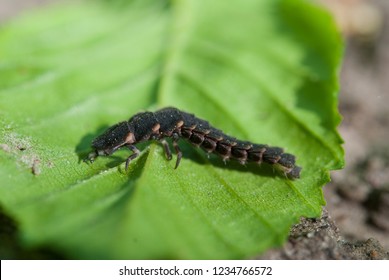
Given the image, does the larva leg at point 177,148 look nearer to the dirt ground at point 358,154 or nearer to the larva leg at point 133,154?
the larva leg at point 133,154

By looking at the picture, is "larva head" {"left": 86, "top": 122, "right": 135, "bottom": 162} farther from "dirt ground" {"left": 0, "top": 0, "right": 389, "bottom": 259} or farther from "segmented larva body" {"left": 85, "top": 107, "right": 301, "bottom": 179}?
"dirt ground" {"left": 0, "top": 0, "right": 389, "bottom": 259}

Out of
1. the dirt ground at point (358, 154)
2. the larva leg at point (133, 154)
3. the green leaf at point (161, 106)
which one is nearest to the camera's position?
the green leaf at point (161, 106)

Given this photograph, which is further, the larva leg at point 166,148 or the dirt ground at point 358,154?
the larva leg at point 166,148

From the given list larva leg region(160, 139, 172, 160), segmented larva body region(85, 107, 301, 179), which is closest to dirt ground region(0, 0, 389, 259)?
segmented larva body region(85, 107, 301, 179)

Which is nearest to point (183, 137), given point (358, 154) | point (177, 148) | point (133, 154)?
point (177, 148)

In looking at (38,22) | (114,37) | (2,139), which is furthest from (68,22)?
(2,139)

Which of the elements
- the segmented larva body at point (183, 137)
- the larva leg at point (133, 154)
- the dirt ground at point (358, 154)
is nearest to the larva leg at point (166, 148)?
the segmented larva body at point (183, 137)
